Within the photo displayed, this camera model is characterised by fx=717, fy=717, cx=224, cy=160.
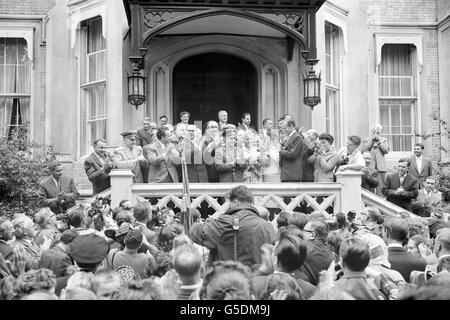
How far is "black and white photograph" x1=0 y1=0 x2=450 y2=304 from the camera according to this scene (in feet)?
15.7

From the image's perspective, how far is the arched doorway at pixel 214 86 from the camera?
693 inches

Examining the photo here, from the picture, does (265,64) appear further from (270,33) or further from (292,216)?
(292,216)

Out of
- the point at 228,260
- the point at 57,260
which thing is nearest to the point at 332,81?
the point at 228,260

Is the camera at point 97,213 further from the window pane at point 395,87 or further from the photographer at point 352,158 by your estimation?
the window pane at point 395,87

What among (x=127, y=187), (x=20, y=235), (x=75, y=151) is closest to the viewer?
(x=20, y=235)

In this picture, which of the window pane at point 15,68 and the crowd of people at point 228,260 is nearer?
the crowd of people at point 228,260

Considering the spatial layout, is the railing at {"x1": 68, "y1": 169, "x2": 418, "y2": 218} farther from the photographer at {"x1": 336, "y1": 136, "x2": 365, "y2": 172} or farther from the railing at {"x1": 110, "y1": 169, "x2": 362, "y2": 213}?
the photographer at {"x1": 336, "y1": 136, "x2": 365, "y2": 172}

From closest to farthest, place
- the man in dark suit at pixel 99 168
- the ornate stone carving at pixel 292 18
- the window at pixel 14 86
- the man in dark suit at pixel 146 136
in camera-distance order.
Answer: the man in dark suit at pixel 99 168, the man in dark suit at pixel 146 136, the ornate stone carving at pixel 292 18, the window at pixel 14 86

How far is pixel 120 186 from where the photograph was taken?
1120 centimetres

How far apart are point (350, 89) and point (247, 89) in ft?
8.30

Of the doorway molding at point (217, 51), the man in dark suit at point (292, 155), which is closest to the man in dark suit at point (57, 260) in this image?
the man in dark suit at point (292, 155)

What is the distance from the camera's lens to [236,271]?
377 centimetres

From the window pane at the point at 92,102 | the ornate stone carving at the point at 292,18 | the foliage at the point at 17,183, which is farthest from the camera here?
the window pane at the point at 92,102
